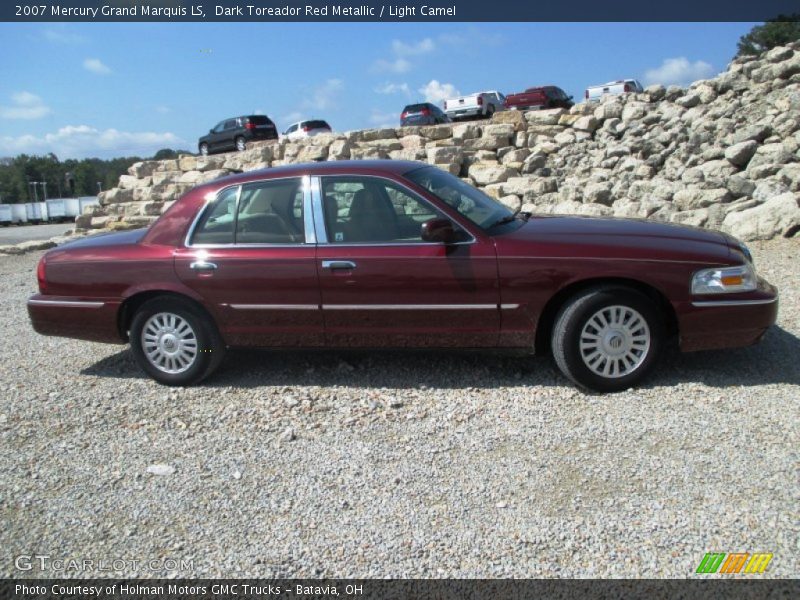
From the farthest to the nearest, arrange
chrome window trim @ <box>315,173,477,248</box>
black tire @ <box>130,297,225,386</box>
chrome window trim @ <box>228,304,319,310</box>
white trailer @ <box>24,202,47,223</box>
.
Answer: white trailer @ <box>24,202,47,223</box> → black tire @ <box>130,297,225,386</box> → chrome window trim @ <box>228,304,319,310</box> → chrome window trim @ <box>315,173,477,248</box>

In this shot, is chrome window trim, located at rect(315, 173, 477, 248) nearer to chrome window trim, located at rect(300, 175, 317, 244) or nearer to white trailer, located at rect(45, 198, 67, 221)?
chrome window trim, located at rect(300, 175, 317, 244)

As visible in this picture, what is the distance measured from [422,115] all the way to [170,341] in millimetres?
24416

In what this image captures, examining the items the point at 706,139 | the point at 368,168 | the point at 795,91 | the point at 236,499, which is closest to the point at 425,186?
the point at 368,168

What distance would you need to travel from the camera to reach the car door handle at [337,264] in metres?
4.81

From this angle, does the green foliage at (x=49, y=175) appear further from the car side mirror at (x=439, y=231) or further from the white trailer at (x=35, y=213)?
the car side mirror at (x=439, y=231)

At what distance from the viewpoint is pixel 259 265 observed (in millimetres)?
4965

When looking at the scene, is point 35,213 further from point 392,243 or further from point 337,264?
point 392,243

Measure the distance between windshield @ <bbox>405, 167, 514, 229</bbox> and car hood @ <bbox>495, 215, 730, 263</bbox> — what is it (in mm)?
268

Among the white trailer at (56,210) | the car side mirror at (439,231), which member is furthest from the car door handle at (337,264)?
the white trailer at (56,210)

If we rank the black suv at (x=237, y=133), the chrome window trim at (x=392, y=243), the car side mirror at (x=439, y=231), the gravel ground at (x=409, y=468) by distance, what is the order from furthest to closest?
the black suv at (x=237, y=133)
the chrome window trim at (x=392, y=243)
the car side mirror at (x=439, y=231)
the gravel ground at (x=409, y=468)

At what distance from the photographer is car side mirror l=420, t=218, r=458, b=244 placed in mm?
4621

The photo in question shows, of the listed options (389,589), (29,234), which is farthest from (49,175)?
(389,589)

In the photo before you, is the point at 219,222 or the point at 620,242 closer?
the point at 620,242

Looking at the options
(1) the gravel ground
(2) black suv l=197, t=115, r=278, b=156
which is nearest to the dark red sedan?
(1) the gravel ground
